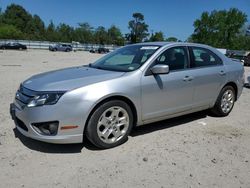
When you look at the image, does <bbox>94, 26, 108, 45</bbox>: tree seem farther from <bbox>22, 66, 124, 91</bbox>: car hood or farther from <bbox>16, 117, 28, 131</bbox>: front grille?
<bbox>16, 117, 28, 131</bbox>: front grille

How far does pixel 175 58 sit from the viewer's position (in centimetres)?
513

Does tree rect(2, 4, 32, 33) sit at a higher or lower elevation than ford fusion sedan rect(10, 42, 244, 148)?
higher

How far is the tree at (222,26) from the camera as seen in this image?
8462 cm

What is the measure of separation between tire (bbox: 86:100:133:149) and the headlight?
562mm

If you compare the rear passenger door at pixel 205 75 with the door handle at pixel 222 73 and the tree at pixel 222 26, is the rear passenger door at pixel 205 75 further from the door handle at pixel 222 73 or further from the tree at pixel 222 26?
the tree at pixel 222 26

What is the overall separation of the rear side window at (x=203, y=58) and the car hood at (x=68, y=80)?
1.73 m

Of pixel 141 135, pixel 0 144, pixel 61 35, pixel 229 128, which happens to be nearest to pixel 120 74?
pixel 141 135

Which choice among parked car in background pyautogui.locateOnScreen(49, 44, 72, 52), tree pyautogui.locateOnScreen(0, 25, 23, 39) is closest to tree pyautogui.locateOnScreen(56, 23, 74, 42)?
tree pyautogui.locateOnScreen(0, 25, 23, 39)

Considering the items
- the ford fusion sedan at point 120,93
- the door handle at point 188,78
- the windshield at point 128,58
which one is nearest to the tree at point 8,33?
the windshield at point 128,58

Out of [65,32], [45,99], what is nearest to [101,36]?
[65,32]

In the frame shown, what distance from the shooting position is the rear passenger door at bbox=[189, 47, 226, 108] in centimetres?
534

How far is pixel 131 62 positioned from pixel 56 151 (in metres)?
1.99

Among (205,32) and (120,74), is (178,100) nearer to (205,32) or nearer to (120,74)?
(120,74)

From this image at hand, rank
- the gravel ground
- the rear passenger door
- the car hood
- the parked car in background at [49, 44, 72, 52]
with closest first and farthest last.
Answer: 1. the gravel ground
2. the car hood
3. the rear passenger door
4. the parked car in background at [49, 44, 72, 52]
